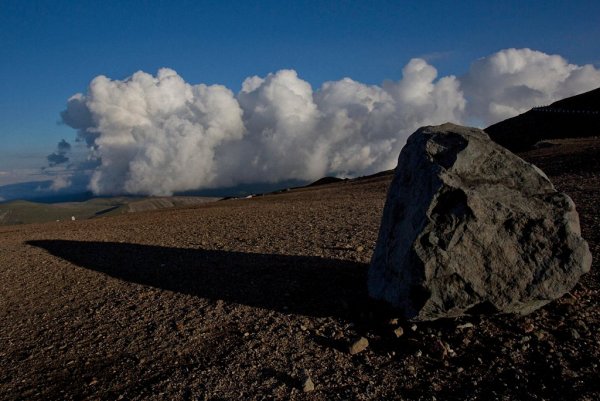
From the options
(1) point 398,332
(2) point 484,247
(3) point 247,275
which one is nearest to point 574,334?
(2) point 484,247

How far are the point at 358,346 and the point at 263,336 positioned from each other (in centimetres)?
165

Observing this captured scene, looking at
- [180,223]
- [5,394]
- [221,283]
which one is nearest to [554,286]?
[221,283]

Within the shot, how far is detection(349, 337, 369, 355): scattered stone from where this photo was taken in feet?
24.5

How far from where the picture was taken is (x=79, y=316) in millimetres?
9891

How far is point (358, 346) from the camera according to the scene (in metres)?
7.50

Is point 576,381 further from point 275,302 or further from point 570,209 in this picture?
point 275,302

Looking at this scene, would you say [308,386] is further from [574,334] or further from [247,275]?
[247,275]

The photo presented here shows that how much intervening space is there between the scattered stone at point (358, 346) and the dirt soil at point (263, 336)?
3.5 inches

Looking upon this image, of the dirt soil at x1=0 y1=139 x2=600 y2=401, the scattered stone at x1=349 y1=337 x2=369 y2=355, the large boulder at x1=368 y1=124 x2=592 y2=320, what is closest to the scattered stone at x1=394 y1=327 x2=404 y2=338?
the dirt soil at x1=0 y1=139 x2=600 y2=401

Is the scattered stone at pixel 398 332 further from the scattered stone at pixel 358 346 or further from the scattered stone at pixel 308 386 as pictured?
the scattered stone at pixel 308 386

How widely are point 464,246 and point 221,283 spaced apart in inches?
225

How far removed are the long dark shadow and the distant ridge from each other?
1318 inches

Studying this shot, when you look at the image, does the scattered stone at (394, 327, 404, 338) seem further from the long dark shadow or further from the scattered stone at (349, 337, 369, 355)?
the long dark shadow

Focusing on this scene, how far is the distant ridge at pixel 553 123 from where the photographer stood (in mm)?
43728
